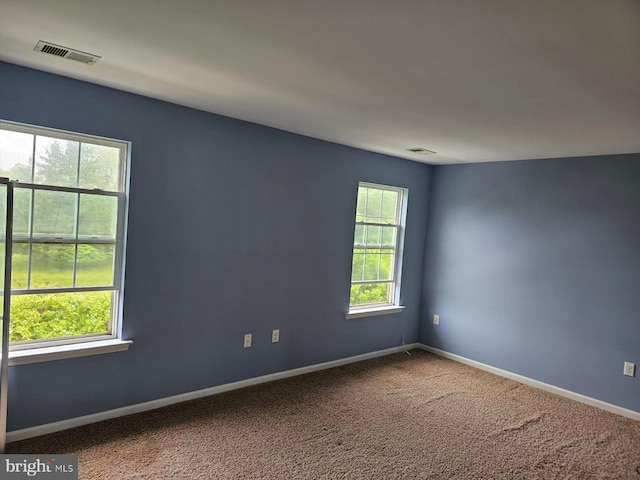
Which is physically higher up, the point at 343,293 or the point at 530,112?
the point at 530,112

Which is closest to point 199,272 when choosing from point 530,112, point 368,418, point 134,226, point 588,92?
point 134,226

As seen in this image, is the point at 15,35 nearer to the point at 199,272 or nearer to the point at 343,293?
the point at 199,272

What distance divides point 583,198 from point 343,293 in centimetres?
248

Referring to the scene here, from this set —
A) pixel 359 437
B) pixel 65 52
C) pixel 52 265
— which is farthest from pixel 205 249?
pixel 359 437

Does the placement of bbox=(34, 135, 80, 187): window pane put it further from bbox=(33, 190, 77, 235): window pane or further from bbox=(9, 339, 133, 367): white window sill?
bbox=(9, 339, 133, 367): white window sill

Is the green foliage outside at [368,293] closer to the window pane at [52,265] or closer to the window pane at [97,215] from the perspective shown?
the window pane at [97,215]

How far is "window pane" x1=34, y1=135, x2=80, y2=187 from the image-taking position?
2.71m

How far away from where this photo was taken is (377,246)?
15.9 ft

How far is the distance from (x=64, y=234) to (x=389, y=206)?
333 centimetres

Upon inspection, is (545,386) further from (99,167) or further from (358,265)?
(99,167)

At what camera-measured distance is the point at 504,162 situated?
4590mm

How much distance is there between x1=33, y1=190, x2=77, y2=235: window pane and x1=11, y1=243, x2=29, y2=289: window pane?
0.13 meters

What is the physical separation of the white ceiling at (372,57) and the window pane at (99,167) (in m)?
0.46

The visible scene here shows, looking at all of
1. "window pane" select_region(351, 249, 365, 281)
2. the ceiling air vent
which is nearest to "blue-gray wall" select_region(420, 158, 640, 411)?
the ceiling air vent
